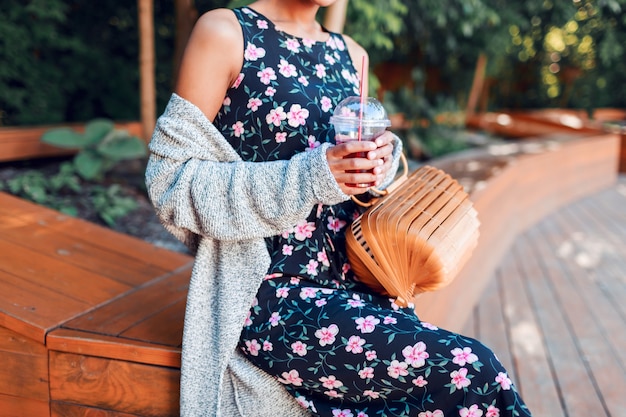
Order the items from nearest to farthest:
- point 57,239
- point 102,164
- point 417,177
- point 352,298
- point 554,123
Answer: point 352,298 → point 417,177 → point 57,239 → point 102,164 → point 554,123

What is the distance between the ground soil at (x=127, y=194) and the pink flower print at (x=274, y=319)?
173cm

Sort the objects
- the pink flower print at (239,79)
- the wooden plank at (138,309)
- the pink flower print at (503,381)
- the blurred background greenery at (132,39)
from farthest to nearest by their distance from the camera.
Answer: the blurred background greenery at (132,39) → the wooden plank at (138,309) → the pink flower print at (239,79) → the pink flower print at (503,381)

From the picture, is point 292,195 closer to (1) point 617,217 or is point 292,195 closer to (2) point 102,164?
(2) point 102,164

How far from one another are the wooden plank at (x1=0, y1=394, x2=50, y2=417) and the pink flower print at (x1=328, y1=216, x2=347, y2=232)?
2.92 ft

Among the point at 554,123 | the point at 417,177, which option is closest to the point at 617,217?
the point at 554,123

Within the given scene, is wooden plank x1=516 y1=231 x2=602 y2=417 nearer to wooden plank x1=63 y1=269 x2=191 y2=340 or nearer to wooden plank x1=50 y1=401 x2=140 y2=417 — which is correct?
wooden plank x1=63 y1=269 x2=191 y2=340

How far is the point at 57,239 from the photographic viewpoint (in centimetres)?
236

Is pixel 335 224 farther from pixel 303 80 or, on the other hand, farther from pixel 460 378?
pixel 460 378

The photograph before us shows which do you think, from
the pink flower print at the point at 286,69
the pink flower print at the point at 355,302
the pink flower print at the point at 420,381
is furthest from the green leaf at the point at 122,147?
the pink flower print at the point at 420,381

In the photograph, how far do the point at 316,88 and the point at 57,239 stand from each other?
1296 mm

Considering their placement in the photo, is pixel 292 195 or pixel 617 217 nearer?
pixel 292 195

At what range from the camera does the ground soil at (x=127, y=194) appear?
3.14 meters

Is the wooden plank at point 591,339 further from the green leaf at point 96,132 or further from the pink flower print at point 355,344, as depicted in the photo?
the green leaf at point 96,132

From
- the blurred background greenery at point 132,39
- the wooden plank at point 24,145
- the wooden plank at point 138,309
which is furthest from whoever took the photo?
the blurred background greenery at point 132,39
